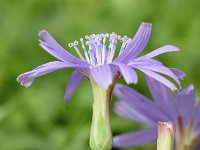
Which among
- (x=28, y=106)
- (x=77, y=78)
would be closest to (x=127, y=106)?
(x=77, y=78)

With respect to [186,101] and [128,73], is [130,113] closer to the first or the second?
[186,101]

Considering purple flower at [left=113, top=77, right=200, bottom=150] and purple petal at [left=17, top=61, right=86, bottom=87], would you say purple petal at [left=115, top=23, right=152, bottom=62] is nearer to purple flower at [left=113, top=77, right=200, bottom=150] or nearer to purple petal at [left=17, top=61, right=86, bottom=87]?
purple petal at [left=17, top=61, right=86, bottom=87]

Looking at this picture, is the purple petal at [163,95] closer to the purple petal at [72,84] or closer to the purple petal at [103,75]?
the purple petal at [72,84]

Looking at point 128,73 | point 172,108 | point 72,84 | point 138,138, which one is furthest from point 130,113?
point 128,73

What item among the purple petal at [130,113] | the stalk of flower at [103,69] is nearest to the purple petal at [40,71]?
the stalk of flower at [103,69]

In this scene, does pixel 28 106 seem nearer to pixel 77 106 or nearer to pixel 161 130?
pixel 77 106

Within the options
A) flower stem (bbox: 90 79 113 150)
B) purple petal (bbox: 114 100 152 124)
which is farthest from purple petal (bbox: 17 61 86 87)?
purple petal (bbox: 114 100 152 124)
